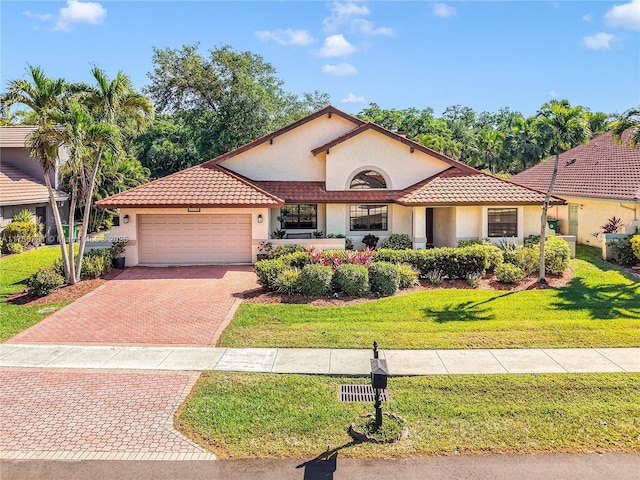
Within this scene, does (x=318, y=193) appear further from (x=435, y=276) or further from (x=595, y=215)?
(x=595, y=215)

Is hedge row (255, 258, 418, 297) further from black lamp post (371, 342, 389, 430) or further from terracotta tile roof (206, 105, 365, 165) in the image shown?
terracotta tile roof (206, 105, 365, 165)

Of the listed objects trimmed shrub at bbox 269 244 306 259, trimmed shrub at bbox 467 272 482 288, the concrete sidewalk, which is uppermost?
trimmed shrub at bbox 269 244 306 259

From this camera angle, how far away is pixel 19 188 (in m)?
26.0

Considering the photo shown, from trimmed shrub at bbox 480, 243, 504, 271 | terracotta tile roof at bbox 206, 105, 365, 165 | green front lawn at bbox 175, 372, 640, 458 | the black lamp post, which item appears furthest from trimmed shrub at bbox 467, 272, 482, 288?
terracotta tile roof at bbox 206, 105, 365, 165

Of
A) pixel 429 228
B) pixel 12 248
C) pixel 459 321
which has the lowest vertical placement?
pixel 459 321

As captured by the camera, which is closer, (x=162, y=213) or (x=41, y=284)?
(x=41, y=284)

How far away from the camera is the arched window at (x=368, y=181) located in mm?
24375

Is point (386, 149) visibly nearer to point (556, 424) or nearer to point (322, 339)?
point (322, 339)

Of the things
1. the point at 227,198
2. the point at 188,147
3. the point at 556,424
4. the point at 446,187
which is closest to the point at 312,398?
the point at 556,424

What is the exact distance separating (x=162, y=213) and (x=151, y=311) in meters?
7.40

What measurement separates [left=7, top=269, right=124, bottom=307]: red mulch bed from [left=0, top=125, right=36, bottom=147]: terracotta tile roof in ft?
49.6

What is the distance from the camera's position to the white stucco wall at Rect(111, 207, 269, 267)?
20.6m

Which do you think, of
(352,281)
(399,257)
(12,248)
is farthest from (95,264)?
(399,257)

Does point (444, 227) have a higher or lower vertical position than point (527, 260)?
higher
